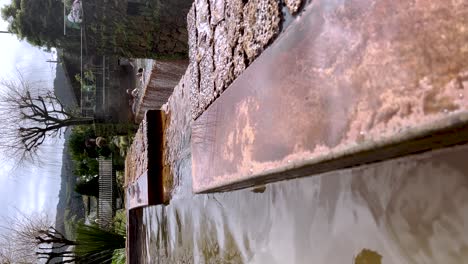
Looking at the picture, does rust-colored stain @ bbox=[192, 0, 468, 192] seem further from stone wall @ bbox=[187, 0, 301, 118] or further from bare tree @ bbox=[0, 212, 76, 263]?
bare tree @ bbox=[0, 212, 76, 263]

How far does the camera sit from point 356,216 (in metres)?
1.18

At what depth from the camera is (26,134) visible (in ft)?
37.0

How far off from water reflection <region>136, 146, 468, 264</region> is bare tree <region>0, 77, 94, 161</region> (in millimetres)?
9865

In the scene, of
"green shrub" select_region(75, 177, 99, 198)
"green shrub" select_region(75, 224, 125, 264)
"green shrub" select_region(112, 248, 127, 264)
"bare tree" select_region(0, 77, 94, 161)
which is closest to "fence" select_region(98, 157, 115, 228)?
"green shrub" select_region(75, 177, 99, 198)

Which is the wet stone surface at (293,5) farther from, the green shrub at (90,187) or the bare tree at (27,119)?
the green shrub at (90,187)

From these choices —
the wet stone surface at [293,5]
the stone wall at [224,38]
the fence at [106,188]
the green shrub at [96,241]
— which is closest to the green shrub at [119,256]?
the green shrub at [96,241]

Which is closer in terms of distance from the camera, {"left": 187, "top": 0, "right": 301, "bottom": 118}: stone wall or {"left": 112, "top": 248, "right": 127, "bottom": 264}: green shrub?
{"left": 187, "top": 0, "right": 301, "bottom": 118}: stone wall

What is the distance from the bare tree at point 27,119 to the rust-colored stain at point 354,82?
10.5 m

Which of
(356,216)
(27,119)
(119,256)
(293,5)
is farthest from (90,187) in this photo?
(293,5)

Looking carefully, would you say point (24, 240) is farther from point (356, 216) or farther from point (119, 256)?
point (356, 216)

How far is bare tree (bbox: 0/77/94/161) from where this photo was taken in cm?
1123

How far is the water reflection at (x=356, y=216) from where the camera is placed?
0.91m

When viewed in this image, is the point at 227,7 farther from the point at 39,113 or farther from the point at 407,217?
the point at 39,113

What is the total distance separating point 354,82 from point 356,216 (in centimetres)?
47
